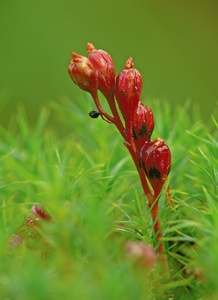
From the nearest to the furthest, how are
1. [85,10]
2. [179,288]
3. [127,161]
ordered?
1. [179,288]
2. [127,161]
3. [85,10]

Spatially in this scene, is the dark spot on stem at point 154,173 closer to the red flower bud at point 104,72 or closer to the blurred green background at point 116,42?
the red flower bud at point 104,72

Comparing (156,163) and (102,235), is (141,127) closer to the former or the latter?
(156,163)

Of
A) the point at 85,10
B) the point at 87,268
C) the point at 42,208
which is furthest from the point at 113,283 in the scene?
the point at 85,10

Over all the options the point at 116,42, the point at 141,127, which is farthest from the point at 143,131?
the point at 116,42

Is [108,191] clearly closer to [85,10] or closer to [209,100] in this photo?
[209,100]

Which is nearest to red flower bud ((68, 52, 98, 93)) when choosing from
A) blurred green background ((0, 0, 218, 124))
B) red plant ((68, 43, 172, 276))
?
red plant ((68, 43, 172, 276))
